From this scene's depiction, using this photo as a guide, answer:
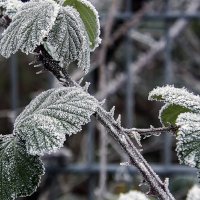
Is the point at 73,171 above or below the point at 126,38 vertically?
below

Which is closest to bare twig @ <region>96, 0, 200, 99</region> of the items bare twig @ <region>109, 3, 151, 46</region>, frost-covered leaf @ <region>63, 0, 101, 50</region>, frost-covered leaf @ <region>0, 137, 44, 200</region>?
bare twig @ <region>109, 3, 151, 46</region>

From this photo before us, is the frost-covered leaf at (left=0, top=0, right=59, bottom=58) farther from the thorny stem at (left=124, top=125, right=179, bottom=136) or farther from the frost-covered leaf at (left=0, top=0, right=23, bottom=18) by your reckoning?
the thorny stem at (left=124, top=125, right=179, bottom=136)

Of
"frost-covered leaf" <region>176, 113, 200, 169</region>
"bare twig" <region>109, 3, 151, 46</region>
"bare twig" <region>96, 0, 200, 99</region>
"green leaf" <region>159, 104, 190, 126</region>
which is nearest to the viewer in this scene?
"frost-covered leaf" <region>176, 113, 200, 169</region>

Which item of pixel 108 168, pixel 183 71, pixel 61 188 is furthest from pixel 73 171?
pixel 183 71

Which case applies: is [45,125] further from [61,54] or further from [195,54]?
[195,54]

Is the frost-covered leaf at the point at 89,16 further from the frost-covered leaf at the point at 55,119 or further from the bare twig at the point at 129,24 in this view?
the bare twig at the point at 129,24

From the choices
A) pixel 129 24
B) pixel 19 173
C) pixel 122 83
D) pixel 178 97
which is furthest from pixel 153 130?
pixel 122 83
